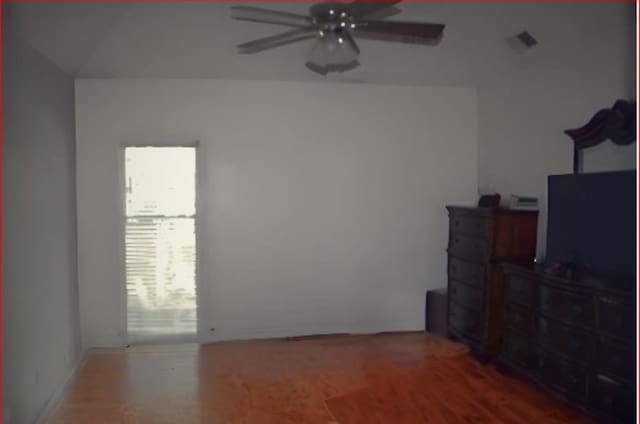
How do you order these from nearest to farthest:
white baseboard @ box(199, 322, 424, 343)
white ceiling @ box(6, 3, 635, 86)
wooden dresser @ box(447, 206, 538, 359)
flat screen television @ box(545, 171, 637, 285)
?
flat screen television @ box(545, 171, 637, 285) → white ceiling @ box(6, 3, 635, 86) → wooden dresser @ box(447, 206, 538, 359) → white baseboard @ box(199, 322, 424, 343)

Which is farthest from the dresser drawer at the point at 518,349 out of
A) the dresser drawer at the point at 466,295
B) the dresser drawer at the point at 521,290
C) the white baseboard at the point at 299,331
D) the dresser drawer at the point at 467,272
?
the white baseboard at the point at 299,331

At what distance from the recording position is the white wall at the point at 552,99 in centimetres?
320

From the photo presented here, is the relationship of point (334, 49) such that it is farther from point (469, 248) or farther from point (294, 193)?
point (469, 248)

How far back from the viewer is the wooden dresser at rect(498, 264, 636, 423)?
8.74ft

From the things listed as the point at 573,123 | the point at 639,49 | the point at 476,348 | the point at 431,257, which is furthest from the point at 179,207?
the point at 639,49

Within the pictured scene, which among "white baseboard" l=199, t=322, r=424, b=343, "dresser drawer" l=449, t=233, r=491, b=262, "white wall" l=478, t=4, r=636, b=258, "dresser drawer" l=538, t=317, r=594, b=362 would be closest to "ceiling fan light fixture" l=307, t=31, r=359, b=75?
"white wall" l=478, t=4, r=636, b=258

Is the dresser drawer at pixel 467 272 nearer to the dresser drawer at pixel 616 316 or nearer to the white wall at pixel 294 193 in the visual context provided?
the white wall at pixel 294 193

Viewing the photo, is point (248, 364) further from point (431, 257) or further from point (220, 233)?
point (431, 257)

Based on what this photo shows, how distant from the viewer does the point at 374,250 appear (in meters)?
4.91

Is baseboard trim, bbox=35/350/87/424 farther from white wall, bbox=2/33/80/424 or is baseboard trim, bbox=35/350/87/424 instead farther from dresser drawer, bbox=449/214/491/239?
dresser drawer, bbox=449/214/491/239

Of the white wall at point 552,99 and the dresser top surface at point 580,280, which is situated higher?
the white wall at point 552,99

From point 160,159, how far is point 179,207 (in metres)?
0.47

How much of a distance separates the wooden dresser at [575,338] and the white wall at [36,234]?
318 cm

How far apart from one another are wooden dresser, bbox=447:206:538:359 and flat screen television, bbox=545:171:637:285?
1.22 ft
